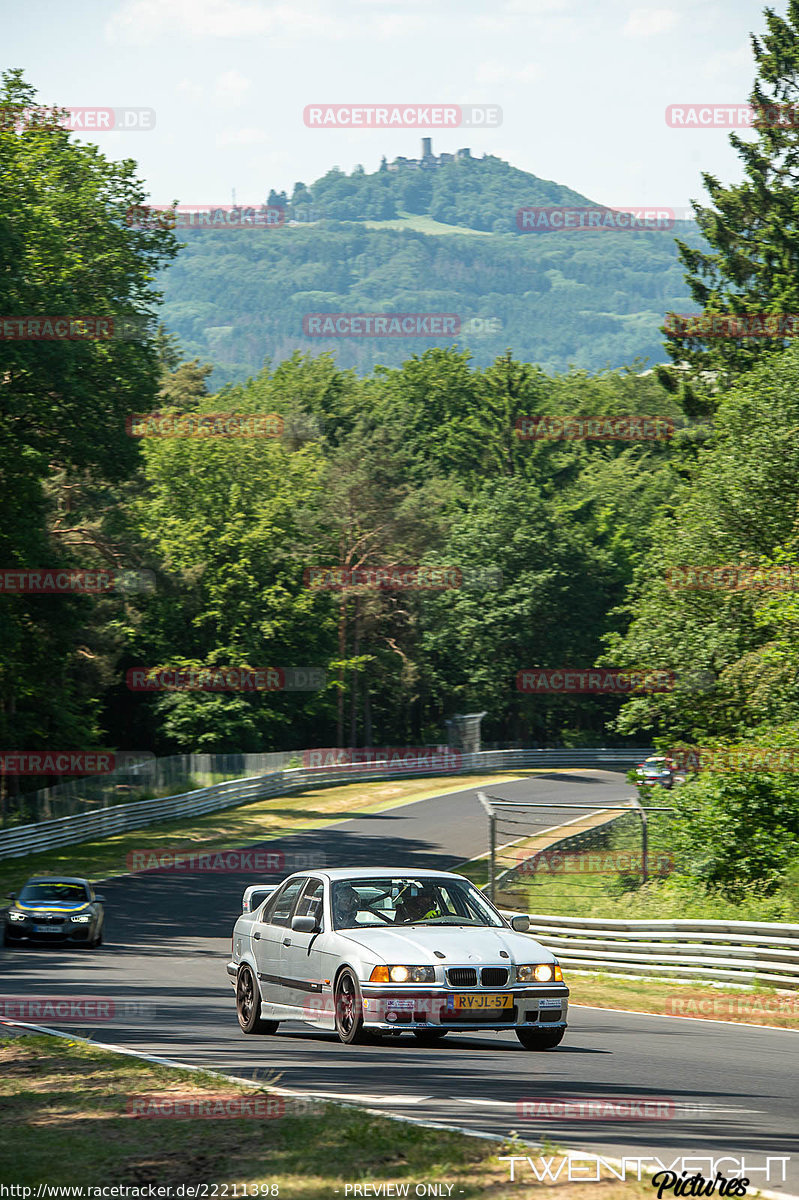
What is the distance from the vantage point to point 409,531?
242 ft

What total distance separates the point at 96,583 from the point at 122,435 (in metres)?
8.61

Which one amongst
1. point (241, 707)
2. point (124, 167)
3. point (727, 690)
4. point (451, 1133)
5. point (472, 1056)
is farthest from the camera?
point (241, 707)

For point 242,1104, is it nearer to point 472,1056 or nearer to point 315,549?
point 472,1056

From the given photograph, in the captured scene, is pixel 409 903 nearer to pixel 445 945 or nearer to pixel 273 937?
pixel 445 945

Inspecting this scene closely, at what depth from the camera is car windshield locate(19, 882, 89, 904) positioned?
24656mm

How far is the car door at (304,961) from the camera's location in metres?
11.4

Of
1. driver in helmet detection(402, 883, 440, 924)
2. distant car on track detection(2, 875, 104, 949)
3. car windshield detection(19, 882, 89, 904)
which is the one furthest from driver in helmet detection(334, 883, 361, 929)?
car windshield detection(19, 882, 89, 904)

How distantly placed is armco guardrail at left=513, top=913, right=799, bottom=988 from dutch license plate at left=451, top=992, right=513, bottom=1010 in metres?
7.26

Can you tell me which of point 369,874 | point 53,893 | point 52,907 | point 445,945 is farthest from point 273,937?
point 53,893

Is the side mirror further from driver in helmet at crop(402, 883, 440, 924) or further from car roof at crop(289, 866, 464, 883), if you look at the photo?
driver in helmet at crop(402, 883, 440, 924)

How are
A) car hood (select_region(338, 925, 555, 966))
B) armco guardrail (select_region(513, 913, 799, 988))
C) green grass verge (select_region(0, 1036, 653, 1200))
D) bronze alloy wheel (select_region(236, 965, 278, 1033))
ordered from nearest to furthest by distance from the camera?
green grass verge (select_region(0, 1036, 653, 1200)) → car hood (select_region(338, 925, 555, 966)) → bronze alloy wheel (select_region(236, 965, 278, 1033)) → armco guardrail (select_region(513, 913, 799, 988))

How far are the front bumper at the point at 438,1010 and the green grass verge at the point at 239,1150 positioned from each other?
1.77 meters

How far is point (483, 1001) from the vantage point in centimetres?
1051

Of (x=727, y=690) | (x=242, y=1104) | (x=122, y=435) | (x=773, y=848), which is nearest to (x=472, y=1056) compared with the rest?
(x=242, y=1104)
